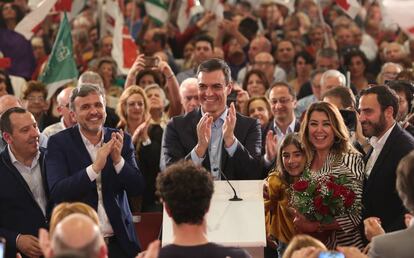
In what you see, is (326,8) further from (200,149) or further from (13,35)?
(200,149)

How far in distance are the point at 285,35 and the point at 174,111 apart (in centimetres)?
561

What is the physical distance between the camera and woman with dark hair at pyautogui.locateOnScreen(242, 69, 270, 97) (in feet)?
46.1

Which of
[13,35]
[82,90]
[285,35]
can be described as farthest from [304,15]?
[82,90]

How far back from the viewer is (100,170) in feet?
31.2

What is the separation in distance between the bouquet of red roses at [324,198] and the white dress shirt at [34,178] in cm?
210

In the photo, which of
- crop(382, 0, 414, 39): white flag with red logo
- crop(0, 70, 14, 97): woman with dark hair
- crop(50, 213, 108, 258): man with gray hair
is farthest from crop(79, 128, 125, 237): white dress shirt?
crop(382, 0, 414, 39): white flag with red logo

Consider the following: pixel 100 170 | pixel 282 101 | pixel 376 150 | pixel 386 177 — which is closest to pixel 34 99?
pixel 282 101

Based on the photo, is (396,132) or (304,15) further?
(304,15)

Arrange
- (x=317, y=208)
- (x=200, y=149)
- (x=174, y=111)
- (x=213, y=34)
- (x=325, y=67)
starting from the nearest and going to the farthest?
(x=317, y=208) < (x=200, y=149) < (x=174, y=111) < (x=325, y=67) < (x=213, y=34)

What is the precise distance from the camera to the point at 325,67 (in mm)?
15133

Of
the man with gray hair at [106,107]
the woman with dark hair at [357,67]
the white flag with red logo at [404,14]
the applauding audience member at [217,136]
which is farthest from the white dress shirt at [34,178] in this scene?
the woman with dark hair at [357,67]

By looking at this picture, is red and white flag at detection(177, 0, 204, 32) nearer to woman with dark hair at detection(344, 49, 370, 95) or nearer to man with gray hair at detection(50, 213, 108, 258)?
woman with dark hair at detection(344, 49, 370, 95)

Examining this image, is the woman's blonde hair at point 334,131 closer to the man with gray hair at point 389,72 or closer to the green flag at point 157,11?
the man with gray hair at point 389,72

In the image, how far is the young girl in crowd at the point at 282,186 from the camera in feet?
31.4
